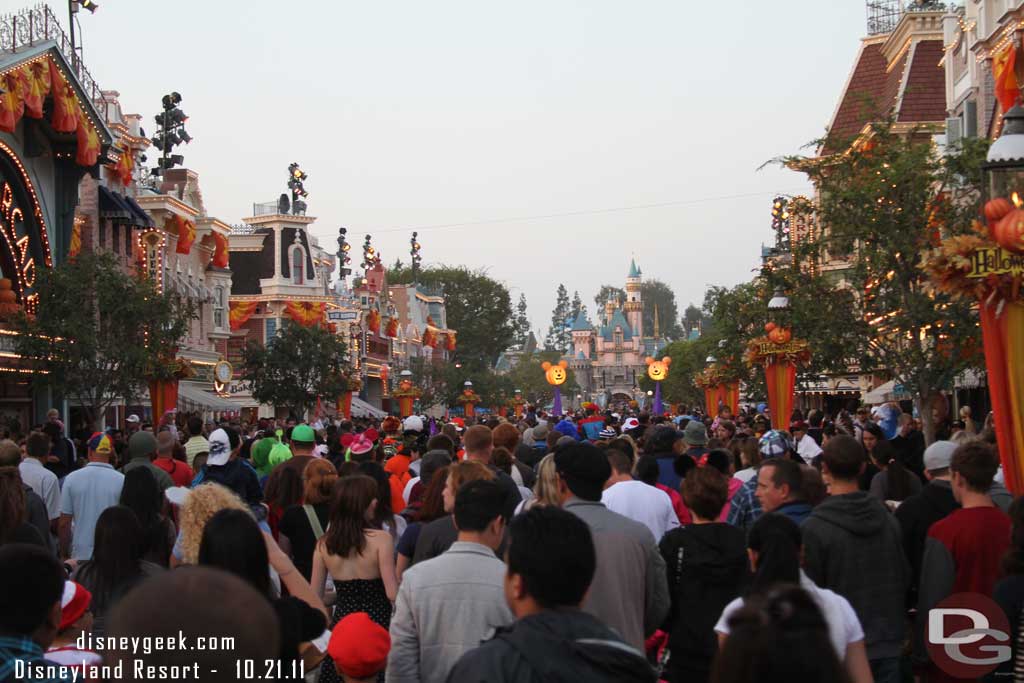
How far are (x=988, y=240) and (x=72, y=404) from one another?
1211 inches

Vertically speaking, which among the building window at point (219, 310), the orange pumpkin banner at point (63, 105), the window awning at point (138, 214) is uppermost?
the orange pumpkin banner at point (63, 105)

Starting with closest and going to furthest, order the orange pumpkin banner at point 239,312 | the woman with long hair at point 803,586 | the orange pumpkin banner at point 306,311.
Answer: the woman with long hair at point 803,586 < the orange pumpkin banner at point 239,312 < the orange pumpkin banner at point 306,311

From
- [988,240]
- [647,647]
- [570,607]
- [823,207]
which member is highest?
[823,207]

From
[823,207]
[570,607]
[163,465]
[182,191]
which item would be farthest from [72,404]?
[570,607]

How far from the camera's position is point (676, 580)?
243 inches

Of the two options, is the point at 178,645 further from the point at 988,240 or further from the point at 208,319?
the point at 208,319

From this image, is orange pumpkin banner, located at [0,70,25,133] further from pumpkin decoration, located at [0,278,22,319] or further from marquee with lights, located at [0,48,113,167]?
pumpkin decoration, located at [0,278,22,319]

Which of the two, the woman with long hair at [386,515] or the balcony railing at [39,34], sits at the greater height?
the balcony railing at [39,34]

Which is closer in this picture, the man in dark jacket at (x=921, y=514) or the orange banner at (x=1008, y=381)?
the man in dark jacket at (x=921, y=514)

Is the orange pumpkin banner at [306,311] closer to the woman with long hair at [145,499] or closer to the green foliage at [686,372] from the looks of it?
the green foliage at [686,372]

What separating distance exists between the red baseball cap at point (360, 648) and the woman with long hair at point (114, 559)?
106cm

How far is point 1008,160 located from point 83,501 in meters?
6.94

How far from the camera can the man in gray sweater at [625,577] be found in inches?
223

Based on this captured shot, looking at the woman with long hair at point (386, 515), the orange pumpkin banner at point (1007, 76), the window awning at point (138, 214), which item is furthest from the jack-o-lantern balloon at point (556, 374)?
the woman with long hair at point (386, 515)
